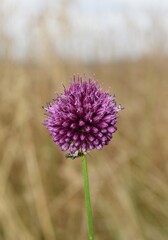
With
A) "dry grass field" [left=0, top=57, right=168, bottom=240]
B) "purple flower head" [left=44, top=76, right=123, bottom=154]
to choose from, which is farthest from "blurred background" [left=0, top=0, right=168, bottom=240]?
"purple flower head" [left=44, top=76, right=123, bottom=154]

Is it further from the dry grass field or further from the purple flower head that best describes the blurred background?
the purple flower head

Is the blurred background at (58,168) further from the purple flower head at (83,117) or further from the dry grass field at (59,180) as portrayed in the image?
the purple flower head at (83,117)

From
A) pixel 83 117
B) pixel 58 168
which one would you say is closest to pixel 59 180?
pixel 58 168

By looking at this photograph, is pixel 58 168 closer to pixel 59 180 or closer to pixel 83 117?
pixel 59 180

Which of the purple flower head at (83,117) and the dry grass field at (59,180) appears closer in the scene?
the purple flower head at (83,117)

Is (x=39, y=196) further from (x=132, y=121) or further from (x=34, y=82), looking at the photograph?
(x=132, y=121)

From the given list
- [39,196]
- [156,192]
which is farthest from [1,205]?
[156,192]

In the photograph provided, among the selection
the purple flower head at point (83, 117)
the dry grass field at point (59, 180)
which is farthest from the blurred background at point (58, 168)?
the purple flower head at point (83, 117)
